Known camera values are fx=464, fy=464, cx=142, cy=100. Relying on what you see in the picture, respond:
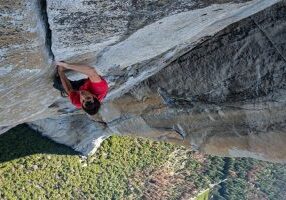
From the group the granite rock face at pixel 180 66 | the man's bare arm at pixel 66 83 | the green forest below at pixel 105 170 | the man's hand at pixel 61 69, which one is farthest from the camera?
the green forest below at pixel 105 170

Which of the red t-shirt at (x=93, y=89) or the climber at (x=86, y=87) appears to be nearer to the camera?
the climber at (x=86, y=87)

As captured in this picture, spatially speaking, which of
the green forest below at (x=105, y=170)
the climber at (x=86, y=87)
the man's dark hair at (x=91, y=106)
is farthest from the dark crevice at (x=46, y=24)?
the green forest below at (x=105, y=170)

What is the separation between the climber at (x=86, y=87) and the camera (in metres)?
6.23

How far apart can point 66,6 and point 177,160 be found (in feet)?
48.7

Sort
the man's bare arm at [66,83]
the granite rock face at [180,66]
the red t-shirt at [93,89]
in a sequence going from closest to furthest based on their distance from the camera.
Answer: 1. the granite rock face at [180,66]
2. the man's bare arm at [66,83]
3. the red t-shirt at [93,89]

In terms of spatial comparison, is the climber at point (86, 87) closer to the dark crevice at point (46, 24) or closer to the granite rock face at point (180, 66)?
the granite rock face at point (180, 66)

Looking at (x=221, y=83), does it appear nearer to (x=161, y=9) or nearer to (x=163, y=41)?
(x=163, y=41)

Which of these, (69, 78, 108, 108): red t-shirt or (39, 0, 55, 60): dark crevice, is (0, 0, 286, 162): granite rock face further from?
(69, 78, 108, 108): red t-shirt

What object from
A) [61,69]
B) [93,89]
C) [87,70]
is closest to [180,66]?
[93,89]

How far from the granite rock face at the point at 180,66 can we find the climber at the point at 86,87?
0.16 m

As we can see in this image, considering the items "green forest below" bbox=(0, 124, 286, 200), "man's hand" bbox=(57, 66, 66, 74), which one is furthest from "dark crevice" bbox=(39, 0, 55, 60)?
"green forest below" bbox=(0, 124, 286, 200)

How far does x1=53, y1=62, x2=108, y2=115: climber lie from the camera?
6234mm

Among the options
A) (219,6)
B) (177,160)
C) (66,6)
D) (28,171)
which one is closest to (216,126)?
(219,6)

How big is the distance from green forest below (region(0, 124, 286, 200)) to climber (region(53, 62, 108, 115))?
607 cm
